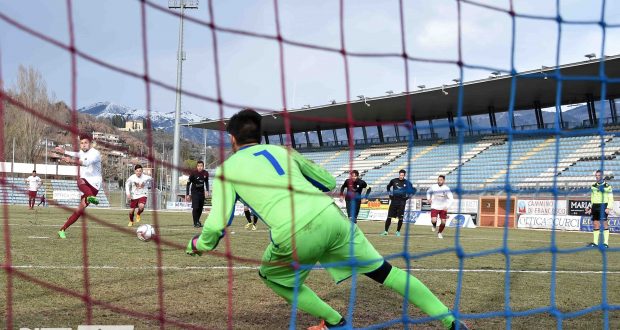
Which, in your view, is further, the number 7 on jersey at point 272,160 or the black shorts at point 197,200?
the black shorts at point 197,200

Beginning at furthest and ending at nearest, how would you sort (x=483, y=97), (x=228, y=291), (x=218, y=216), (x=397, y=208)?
(x=483, y=97)
(x=397, y=208)
(x=228, y=291)
(x=218, y=216)

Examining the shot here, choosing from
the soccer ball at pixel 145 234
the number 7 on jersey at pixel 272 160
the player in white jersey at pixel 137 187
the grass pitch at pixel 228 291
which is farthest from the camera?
the player in white jersey at pixel 137 187

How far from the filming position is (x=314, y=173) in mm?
3934

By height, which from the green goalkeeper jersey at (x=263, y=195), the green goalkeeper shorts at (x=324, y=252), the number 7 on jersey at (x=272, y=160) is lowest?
the green goalkeeper shorts at (x=324, y=252)

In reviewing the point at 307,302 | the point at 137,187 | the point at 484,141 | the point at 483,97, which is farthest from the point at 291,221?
the point at 484,141

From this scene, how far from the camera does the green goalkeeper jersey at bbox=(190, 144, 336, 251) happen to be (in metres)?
3.58

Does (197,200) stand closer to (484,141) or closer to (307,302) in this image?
(307,302)

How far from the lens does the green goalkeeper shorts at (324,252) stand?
3625 mm

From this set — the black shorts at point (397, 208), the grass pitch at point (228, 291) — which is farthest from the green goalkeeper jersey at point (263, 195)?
the black shorts at point (397, 208)

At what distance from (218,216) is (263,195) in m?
0.30

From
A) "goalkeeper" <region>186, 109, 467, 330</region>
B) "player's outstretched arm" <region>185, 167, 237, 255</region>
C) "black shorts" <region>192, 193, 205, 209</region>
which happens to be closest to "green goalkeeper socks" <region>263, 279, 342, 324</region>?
"goalkeeper" <region>186, 109, 467, 330</region>

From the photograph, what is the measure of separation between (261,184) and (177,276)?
3125 millimetres

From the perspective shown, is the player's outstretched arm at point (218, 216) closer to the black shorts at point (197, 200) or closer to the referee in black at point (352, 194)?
the referee in black at point (352, 194)

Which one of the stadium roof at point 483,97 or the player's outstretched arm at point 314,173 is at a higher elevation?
the stadium roof at point 483,97
